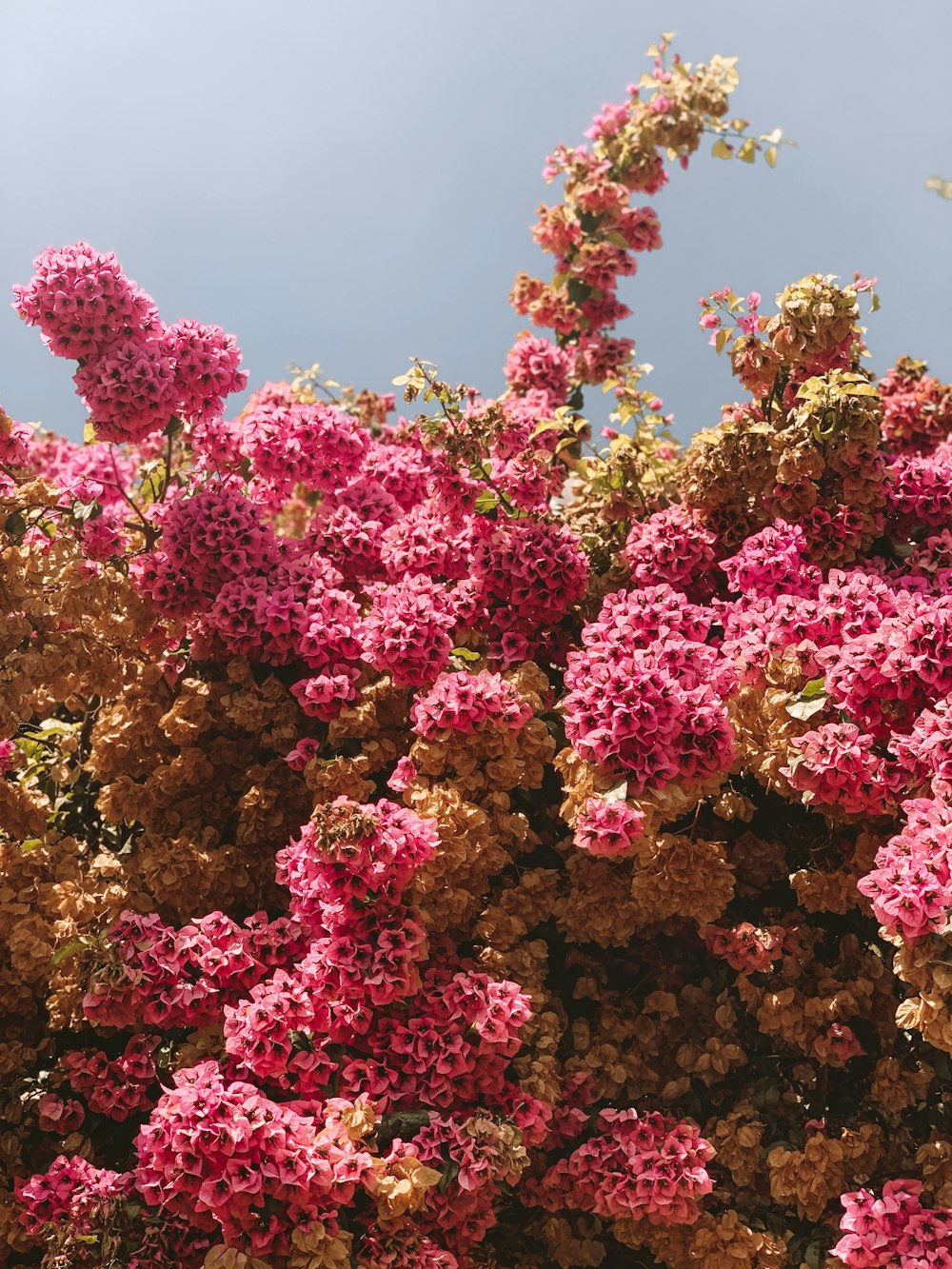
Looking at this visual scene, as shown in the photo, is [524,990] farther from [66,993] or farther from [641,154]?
[641,154]

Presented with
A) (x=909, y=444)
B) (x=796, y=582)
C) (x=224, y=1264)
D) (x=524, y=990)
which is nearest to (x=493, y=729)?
(x=524, y=990)

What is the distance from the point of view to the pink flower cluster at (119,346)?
16.5 feet

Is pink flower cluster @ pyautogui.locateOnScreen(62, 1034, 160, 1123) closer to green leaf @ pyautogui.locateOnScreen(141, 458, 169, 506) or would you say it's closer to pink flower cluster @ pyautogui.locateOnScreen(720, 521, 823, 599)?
green leaf @ pyautogui.locateOnScreen(141, 458, 169, 506)

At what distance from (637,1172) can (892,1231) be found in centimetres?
82

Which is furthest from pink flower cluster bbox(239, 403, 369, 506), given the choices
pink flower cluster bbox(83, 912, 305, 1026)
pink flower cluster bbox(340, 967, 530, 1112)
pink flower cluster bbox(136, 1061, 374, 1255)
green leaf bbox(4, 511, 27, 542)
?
pink flower cluster bbox(136, 1061, 374, 1255)

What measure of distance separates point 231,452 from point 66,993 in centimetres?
261

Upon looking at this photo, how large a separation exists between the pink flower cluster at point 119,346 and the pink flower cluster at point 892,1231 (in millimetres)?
4054

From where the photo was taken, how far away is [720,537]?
209 inches

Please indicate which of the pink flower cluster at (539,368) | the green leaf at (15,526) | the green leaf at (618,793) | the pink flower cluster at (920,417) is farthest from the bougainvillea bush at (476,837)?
the pink flower cluster at (920,417)

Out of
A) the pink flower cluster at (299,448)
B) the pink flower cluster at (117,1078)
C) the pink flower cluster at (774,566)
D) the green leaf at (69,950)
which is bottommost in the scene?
the pink flower cluster at (117,1078)

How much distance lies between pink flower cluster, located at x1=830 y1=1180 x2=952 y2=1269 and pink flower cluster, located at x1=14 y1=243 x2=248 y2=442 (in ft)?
13.3

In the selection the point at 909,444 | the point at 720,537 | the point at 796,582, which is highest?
the point at 909,444

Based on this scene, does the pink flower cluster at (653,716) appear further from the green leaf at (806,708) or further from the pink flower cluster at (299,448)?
the pink flower cluster at (299,448)

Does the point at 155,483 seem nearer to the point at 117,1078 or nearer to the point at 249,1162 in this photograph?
the point at 117,1078
